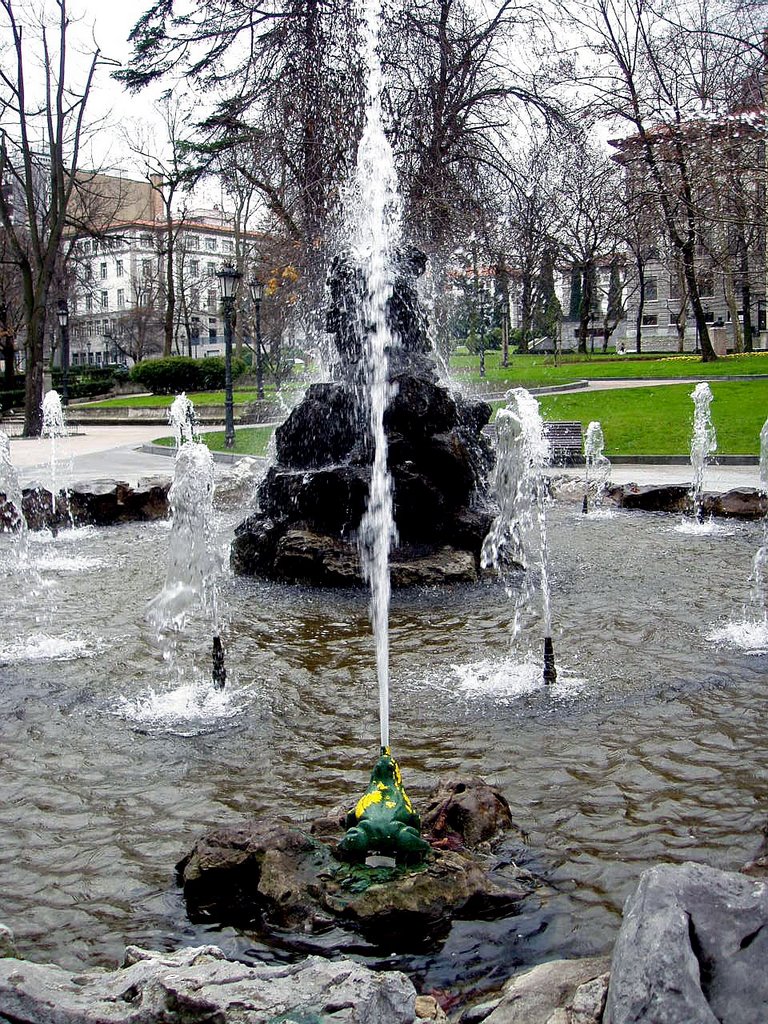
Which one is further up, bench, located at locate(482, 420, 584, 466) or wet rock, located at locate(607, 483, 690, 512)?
bench, located at locate(482, 420, 584, 466)

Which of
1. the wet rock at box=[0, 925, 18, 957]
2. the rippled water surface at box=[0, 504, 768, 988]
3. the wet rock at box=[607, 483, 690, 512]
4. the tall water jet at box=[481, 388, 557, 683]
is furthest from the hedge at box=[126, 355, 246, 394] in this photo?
the wet rock at box=[0, 925, 18, 957]

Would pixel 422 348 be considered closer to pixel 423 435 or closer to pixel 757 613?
pixel 423 435

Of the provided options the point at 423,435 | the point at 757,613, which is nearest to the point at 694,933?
the point at 757,613

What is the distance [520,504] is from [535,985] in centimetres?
574

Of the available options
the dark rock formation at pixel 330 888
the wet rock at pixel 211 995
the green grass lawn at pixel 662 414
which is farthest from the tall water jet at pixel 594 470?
the wet rock at pixel 211 995

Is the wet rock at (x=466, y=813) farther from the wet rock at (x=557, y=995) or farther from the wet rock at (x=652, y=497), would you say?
the wet rock at (x=652, y=497)

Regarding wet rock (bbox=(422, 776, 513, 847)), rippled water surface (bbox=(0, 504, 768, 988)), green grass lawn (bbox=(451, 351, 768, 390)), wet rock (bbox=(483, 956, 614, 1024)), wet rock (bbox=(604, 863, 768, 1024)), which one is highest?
green grass lawn (bbox=(451, 351, 768, 390))

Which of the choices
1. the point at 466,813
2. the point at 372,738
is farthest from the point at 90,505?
the point at 466,813

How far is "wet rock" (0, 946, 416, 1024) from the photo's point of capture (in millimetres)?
2424

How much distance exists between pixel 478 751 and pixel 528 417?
280 centimetres

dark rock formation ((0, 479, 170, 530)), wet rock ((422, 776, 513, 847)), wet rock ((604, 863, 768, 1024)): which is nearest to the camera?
wet rock ((604, 863, 768, 1024))

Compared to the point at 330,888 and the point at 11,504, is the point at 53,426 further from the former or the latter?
the point at 330,888

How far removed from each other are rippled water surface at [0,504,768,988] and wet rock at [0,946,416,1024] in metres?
0.60

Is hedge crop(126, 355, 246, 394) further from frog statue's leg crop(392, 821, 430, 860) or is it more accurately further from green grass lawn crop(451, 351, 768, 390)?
frog statue's leg crop(392, 821, 430, 860)
